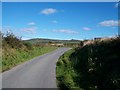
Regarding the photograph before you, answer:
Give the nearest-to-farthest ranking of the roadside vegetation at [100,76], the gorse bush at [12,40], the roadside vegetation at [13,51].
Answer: the roadside vegetation at [100,76] → the roadside vegetation at [13,51] → the gorse bush at [12,40]

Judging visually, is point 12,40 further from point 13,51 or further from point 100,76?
point 100,76

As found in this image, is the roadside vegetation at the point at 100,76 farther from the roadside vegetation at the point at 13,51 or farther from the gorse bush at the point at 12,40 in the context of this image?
the gorse bush at the point at 12,40

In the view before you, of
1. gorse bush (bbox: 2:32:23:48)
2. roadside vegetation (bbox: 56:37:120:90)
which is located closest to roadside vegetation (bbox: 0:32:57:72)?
gorse bush (bbox: 2:32:23:48)

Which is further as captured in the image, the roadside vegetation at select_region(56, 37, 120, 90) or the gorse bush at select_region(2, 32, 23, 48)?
the gorse bush at select_region(2, 32, 23, 48)

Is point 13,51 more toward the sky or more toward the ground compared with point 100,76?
more toward the sky

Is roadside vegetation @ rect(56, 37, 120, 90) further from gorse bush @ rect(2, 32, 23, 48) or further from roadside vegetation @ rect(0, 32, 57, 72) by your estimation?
gorse bush @ rect(2, 32, 23, 48)

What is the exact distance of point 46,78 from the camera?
58.2 ft

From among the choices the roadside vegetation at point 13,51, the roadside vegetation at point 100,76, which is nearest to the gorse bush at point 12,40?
the roadside vegetation at point 13,51

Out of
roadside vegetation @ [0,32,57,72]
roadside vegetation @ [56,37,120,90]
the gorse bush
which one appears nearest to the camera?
roadside vegetation @ [56,37,120,90]

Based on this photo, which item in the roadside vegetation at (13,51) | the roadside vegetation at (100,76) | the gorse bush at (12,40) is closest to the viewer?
the roadside vegetation at (100,76)

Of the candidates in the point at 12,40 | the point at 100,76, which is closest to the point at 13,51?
the point at 12,40

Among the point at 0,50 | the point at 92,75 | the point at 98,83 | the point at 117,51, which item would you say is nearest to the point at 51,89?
the point at 98,83

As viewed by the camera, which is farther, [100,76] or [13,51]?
[13,51]

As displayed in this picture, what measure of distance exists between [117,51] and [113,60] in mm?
1861
